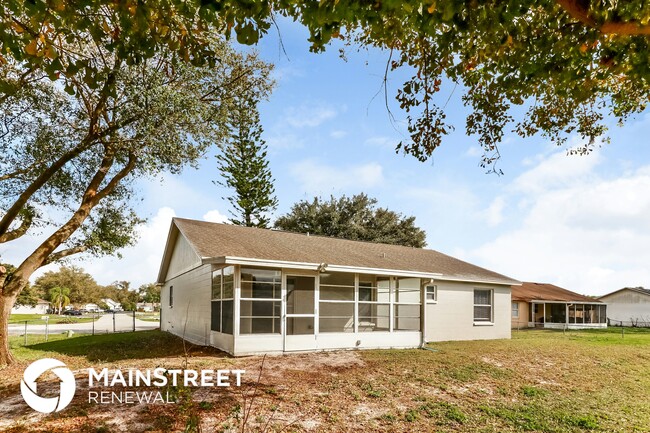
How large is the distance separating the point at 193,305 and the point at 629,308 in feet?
136

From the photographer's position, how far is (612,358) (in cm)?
1463

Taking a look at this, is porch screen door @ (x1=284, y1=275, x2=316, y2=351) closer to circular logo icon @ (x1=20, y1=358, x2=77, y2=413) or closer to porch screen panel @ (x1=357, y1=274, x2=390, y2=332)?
porch screen panel @ (x1=357, y1=274, x2=390, y2=332)

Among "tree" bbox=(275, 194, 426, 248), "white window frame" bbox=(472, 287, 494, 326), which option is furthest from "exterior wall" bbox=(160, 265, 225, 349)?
"tree" bbox=(275, 194, 426, 248)

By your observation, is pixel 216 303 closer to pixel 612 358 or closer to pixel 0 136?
pixel 0 136

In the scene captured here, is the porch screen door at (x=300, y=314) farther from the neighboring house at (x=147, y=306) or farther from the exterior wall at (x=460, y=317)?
the neighboring house at (x=147, y=306)

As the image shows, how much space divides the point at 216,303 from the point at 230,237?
2.92 meters

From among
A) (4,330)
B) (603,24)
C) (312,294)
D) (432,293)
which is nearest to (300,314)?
(312,294)

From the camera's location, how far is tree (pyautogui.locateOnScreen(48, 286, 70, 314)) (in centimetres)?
6879

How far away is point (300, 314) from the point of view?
13453 millimetres

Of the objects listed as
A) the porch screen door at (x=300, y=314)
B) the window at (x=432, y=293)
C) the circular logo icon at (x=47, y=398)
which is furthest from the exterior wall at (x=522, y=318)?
the circular logo icon at (x=47, y=398)

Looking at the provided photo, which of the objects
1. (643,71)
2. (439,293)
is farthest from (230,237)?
(643,71)

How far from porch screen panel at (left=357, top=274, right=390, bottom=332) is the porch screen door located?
6.00 feet

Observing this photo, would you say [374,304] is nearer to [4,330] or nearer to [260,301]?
[260,301]

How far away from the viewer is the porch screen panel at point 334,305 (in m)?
14.2
